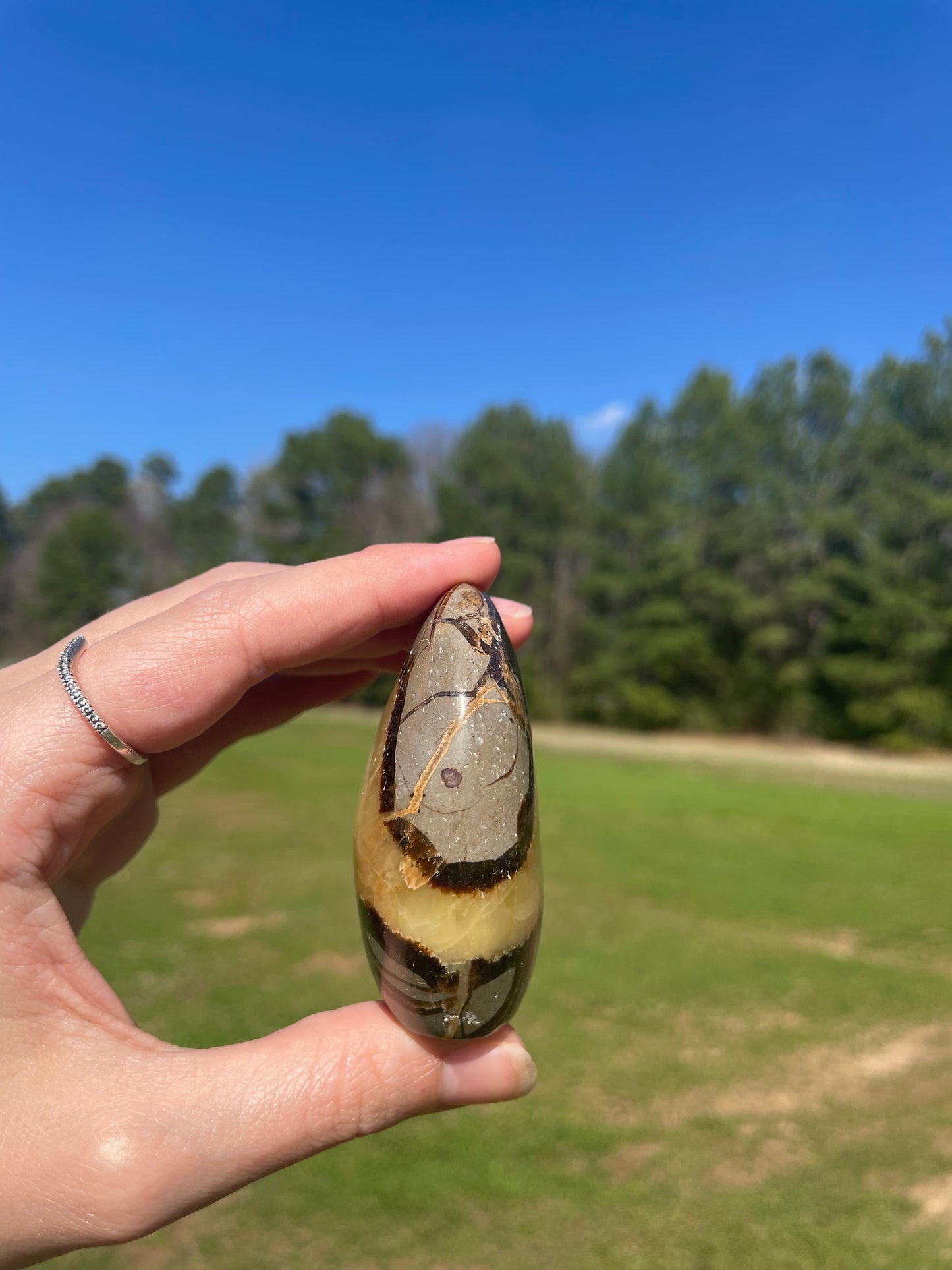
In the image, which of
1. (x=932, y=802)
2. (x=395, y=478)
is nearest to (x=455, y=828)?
(x=932, y=802)

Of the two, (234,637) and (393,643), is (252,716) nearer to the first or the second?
(393,643)

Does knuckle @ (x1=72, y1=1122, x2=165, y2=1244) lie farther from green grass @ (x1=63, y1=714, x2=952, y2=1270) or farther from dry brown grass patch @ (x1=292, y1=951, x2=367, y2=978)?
dry brown grass patch @ (x1=292, y1=951, x2=367, y2=978)

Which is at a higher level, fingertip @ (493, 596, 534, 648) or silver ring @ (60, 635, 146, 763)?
fingertip @ (493, 596, 534, 648)

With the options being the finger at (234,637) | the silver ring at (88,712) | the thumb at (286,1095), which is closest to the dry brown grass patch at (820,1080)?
the thumb at (286,1095)

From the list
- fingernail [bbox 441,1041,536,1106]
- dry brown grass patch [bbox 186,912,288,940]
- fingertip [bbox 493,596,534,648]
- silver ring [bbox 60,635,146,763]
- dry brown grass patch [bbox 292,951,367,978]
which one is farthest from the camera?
dry brown grass patch [bbox 186,912,288,940]

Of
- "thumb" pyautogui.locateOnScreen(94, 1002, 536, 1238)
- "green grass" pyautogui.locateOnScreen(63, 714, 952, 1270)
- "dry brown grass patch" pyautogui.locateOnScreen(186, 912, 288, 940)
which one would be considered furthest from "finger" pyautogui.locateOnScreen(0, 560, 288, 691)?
"dry brown grass patch" pyautogui.locateOnScreen(186, 912, 288, 940)

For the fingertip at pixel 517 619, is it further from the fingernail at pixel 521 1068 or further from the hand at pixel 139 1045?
the fingernail at pixel 521 1068

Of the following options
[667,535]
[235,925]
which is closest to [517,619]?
[235,925]

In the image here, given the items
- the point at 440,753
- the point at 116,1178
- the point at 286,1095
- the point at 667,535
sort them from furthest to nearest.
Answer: the point at 667,535 < the point at 440,753 < the point at 286,1095 < the point at 116,1178

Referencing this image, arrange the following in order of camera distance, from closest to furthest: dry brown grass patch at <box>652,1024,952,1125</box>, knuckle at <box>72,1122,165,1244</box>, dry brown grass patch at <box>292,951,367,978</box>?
knuckle at <box>72,1122,165,1244</box>
dry brown grass patch at <box>652,1024,952,1125</box>
dry brown grass patch at <box>292,951,367,978</box>
